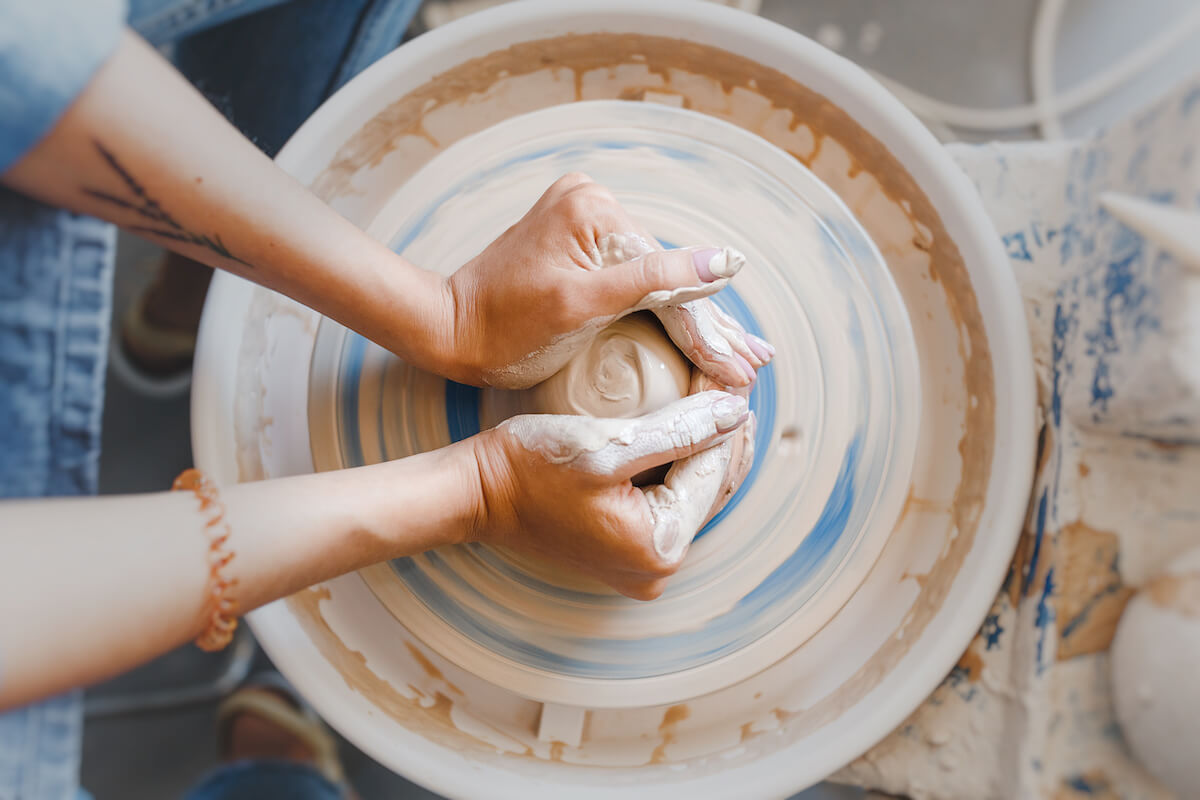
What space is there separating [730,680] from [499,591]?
43 cm

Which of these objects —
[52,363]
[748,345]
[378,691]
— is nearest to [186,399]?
[52,363]

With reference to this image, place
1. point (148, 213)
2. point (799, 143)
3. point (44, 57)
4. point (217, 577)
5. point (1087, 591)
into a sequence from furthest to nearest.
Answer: point (799, 143) < point (1087, 591) < point (148, 213) < point (217, 577) < point (44, 57)

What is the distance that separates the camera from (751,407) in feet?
4.07

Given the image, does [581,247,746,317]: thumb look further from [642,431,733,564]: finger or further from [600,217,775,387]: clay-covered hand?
[642,431,733,564]: finger

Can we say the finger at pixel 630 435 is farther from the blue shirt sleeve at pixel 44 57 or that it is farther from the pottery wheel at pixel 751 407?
the blue shirt sleeve at pixel 44 57

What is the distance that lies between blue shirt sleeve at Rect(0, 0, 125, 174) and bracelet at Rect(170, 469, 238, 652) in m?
0.43

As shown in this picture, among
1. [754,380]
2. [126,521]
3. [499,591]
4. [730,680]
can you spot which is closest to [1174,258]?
[754,380]

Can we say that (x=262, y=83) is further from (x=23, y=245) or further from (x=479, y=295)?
(x=479, y=295)

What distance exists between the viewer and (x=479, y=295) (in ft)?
3.83

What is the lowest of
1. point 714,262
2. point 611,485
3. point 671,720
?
point 671,720

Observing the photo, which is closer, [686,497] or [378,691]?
[686,497]

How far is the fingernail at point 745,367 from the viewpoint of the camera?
1.13 m

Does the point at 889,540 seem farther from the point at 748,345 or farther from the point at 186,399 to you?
the point at 186,399

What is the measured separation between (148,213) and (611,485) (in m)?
0.74
